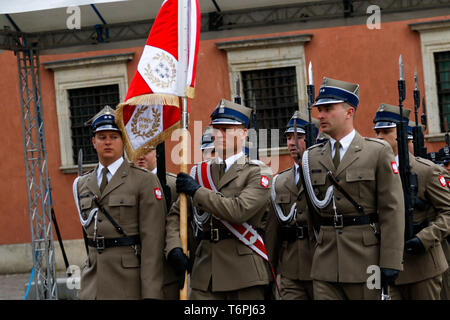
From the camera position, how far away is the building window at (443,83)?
577 inches

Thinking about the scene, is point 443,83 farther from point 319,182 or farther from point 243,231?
point 243,231

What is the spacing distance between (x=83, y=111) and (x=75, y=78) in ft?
2.56

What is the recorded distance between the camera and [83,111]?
16.6m

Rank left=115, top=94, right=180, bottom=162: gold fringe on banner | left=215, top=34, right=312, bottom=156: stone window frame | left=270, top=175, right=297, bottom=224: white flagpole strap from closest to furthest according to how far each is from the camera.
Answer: left=115, top=94, right=180, bottom=162: gold fringe on banner
left=270, top=175, right=297, bottom=224: white flagpole strap
left=215, top=34, right=312, bottom=156: stone window frame

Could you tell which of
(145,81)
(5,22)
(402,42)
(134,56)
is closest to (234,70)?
(134,56)

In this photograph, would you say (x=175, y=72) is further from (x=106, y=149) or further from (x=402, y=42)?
(x=402, y=42)

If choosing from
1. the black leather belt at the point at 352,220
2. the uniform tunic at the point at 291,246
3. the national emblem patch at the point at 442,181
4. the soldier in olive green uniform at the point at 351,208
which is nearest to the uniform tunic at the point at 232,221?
the soldier in olive green uniform at the point at 351,208

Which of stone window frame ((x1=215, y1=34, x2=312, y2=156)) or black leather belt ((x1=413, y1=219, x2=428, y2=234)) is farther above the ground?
stone window frame ((x1=215, y1=34, x2=312, y2=156))

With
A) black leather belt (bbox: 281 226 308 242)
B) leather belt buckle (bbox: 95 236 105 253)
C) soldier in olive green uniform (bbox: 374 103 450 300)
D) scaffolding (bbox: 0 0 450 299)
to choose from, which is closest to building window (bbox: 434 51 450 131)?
scaffolding (bbox: 0 0 450 299)

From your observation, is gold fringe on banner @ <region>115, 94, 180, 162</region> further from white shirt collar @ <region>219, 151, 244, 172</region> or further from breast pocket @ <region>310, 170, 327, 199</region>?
breast pocket @ <region>310, 170, 327, 199</region>

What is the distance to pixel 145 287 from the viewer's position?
196 inches

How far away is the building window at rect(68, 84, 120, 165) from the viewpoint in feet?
54.1

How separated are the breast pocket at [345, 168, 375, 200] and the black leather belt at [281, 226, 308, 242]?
1.28 metres

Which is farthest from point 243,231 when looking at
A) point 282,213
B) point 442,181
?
point 442,181
